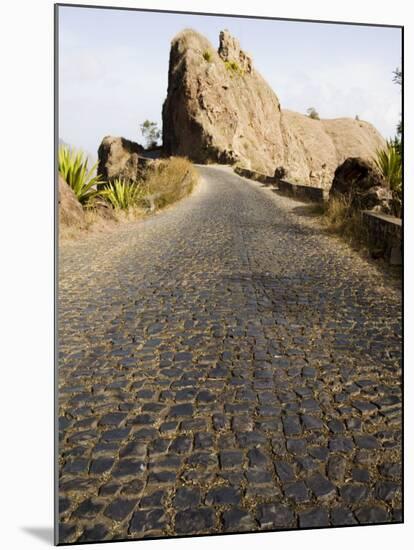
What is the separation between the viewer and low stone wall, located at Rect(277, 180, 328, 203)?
29.5ft

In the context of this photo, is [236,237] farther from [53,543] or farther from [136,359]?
[53,543]

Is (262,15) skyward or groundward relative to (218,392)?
skyward

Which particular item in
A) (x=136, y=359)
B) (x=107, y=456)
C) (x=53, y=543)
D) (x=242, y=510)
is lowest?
(x=53, y=543)

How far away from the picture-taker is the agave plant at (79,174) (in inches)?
181

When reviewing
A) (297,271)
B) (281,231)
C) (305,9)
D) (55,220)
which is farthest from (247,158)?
(55,220)

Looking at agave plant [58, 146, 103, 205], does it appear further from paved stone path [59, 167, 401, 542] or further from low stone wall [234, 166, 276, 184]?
low stone wall [234, 166, 276, 184]

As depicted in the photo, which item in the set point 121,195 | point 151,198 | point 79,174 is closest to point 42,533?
point 79,174

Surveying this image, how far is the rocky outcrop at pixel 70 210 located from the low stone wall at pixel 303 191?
3.99 meters

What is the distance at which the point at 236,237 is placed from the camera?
662 cm

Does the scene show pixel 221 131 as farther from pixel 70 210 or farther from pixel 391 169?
pixel 391 169

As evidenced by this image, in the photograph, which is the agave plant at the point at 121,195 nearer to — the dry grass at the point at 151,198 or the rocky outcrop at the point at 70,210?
the dry grass at the point at 151,198

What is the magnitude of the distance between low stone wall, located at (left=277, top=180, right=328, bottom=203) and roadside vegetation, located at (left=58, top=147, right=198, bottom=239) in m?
2.10

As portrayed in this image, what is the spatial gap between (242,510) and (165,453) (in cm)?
40

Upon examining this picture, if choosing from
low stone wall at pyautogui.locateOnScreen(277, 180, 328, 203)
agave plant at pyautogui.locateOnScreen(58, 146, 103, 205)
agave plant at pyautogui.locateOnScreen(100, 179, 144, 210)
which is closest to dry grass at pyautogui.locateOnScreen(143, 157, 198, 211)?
agave plant at pyautogui.locateOnScreen(100, 179, 144, 210)
